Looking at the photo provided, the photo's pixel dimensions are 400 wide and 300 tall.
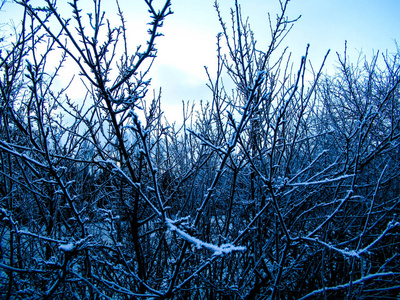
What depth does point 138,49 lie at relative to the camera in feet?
4.88

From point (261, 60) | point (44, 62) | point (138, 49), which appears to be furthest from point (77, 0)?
point (261, 60)

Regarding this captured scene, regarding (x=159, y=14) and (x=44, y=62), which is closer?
(x=159, y=14)

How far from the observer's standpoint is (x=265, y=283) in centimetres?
235

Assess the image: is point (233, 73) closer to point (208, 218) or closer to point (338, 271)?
point (208, 218)

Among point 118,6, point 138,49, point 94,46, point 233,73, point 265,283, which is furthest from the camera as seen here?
point 233,73

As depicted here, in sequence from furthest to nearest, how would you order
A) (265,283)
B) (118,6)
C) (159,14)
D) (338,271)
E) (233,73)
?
(338,271), (233,73), (265,283), (118,6), (159,14)

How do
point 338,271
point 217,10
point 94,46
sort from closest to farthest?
1. point 94,46
2. point 217,10
3. point 338,271

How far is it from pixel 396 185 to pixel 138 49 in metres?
4.58

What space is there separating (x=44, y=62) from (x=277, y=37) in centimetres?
241

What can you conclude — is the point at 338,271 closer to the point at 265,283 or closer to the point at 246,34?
the point at 265,283

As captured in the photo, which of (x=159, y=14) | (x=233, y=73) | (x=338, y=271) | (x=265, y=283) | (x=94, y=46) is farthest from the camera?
(x=338, y=271)

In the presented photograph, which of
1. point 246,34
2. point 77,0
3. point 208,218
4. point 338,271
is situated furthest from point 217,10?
point 338,271

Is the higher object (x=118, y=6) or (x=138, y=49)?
(x=118, y=6)

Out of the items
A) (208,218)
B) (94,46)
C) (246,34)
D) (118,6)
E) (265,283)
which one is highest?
(246,34)
